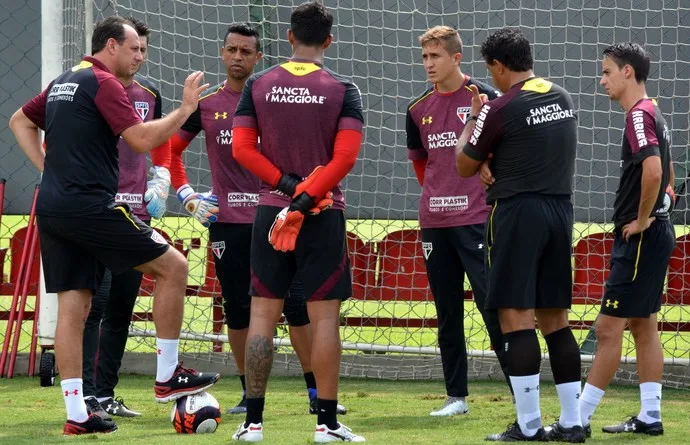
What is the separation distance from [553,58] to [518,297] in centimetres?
419

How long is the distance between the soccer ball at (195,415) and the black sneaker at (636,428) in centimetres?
206

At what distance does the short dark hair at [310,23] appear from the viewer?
18.4 ft

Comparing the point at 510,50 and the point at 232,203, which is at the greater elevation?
the point at 510,50

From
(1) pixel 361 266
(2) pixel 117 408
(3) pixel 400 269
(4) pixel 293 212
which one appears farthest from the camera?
(1) pixel 361 266

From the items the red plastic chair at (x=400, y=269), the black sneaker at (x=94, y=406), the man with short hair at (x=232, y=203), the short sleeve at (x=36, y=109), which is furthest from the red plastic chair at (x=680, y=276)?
the short sleeve at (x=36, y=109)

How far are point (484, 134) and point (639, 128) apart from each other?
92cm

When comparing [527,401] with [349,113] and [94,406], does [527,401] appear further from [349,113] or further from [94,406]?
[94,406]

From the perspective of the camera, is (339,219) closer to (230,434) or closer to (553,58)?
(230,434)

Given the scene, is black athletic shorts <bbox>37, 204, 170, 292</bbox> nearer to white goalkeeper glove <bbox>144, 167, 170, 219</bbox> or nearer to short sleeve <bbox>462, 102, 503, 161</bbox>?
white goalkeeper glove <bbox>144, 167, 170, 219</bbox>

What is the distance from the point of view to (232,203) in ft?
23.1

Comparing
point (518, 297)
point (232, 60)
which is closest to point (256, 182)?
point (232, 60)

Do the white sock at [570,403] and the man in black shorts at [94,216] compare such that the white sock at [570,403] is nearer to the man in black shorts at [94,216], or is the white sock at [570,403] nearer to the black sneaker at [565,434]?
the black sneaker at [565,434]

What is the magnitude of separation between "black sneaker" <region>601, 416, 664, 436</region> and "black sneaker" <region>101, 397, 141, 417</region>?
2703 millimetres

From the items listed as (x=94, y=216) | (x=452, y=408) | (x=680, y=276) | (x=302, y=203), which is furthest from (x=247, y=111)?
(x=680, y=276)
